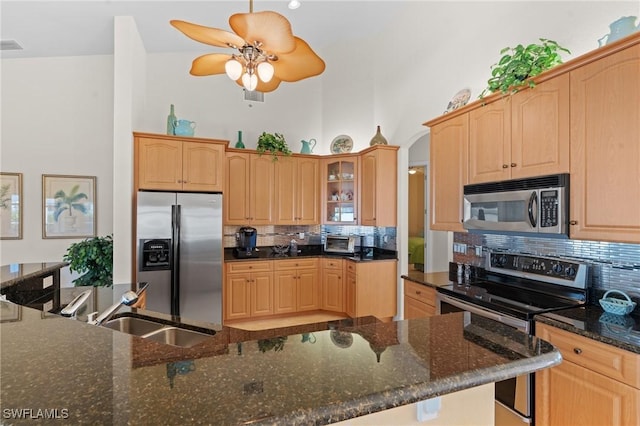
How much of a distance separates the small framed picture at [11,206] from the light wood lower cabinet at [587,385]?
5.61 metres

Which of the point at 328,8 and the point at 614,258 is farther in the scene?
the point at 328,8

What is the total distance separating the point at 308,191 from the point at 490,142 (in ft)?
9.29

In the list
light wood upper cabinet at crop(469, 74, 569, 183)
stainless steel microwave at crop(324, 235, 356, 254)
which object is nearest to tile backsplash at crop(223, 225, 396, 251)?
stainless steel microwave at crop(324, 235, 356, 254)

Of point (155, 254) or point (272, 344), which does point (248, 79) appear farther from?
→ point (155, 254)

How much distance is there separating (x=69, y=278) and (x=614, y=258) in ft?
19.1

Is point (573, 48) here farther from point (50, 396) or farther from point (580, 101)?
point (50, 396)

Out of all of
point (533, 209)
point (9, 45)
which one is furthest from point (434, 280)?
point (9, 45)

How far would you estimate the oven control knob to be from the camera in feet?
7.60

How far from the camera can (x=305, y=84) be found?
17.8ft

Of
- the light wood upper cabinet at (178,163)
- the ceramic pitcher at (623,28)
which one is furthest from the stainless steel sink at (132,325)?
the ceramic pitcher at (623,28)

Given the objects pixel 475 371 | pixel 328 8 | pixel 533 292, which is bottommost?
pixel 533 292

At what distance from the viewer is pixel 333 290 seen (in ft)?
15.1

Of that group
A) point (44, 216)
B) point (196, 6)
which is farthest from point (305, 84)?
point (44, 216)

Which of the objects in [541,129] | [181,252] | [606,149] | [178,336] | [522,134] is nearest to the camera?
[178,336]
